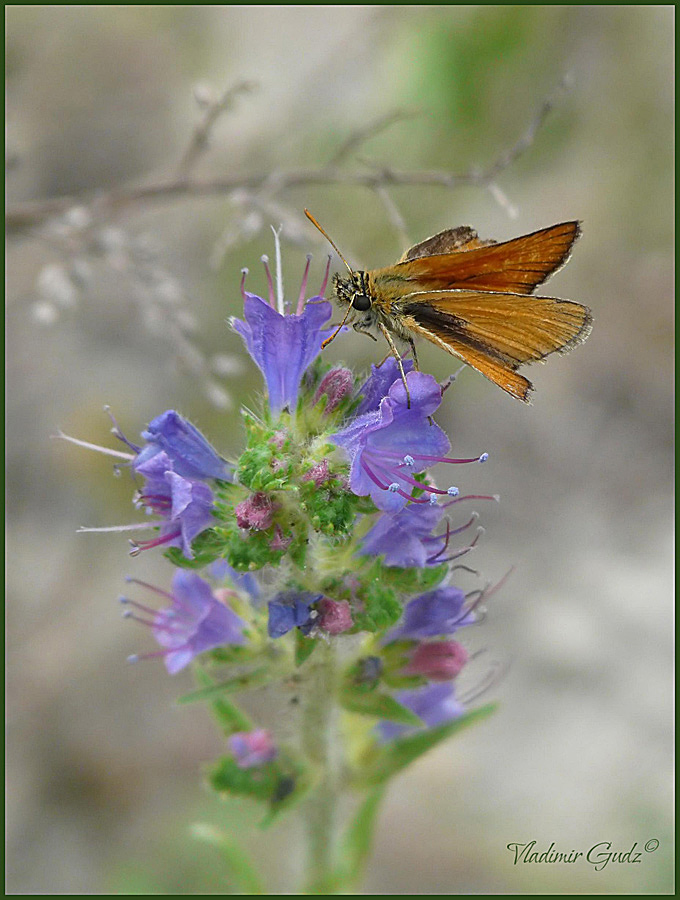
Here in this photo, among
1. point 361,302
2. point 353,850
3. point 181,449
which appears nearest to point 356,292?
point 361,302

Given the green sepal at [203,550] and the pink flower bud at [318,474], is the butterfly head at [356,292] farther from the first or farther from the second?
the green sepal at [203,550]

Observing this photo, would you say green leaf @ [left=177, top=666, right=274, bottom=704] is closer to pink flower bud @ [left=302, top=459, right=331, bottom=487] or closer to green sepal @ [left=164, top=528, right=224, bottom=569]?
green sepal @ [left=164, top=528, right=224, bottom=569]

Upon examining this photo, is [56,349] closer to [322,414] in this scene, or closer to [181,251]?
[181,251]

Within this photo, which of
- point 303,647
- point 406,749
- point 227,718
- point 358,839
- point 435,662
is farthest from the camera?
point 358,839

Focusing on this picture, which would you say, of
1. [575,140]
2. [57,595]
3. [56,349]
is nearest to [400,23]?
[575,140]

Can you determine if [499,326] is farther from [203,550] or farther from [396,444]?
[203,550]
